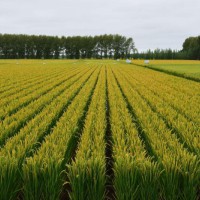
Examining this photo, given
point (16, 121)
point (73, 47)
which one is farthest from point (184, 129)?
point (73, 47)

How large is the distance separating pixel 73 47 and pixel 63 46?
184 inches

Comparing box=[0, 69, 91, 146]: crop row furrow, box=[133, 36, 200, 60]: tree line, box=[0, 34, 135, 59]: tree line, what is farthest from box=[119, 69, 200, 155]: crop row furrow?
box=[0, 34, 135, 59]: tree line

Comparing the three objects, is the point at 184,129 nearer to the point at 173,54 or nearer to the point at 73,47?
the point at 173,54

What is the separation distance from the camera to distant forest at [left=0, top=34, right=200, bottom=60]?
108m

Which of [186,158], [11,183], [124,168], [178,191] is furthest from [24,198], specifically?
[186,158]

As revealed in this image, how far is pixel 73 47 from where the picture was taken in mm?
117000

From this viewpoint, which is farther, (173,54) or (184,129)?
(173,54)

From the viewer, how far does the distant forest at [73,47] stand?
108 meters

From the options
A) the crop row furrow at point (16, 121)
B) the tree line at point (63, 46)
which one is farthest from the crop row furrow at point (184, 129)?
the tree line at point (63, 46)

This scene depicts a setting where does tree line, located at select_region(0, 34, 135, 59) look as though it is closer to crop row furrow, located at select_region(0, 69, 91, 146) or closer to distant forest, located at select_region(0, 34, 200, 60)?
distant forest, located at select_region(0, 34, 200, 60)

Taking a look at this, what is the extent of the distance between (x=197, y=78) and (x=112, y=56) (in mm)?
107127

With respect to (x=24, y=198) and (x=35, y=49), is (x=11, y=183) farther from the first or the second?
(x=35, y=49)

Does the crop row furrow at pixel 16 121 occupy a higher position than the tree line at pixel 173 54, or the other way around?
the tree line at pixel 173 54

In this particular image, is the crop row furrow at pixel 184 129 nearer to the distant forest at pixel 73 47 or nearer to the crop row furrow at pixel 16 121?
the crop row furrow at pixel 16 121
